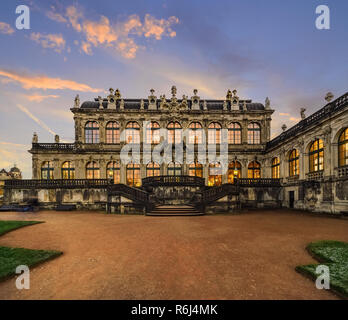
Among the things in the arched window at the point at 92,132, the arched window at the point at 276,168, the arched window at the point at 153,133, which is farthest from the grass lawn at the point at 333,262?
the arched window at the point at 92,132

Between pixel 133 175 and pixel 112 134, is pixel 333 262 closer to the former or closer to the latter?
pixel 133 175

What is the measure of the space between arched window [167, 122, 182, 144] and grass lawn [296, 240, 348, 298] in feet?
74.5

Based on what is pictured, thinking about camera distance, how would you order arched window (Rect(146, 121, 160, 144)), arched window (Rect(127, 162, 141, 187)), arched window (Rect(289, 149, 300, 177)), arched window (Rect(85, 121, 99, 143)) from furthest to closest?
arched window (Rect(85, 121, 99, 143)) → arched window (Rect(146, 121, 160, 144)) → arched window (Rect(127, 162, 141, 187)) → arched window (Rect(289, 149, 300, 177))

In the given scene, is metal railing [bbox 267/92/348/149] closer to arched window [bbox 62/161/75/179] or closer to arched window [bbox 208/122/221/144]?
arched window [bbox 208/122/221/144]

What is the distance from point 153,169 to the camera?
26.9m

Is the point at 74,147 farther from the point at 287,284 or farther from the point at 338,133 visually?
the point at 338,133

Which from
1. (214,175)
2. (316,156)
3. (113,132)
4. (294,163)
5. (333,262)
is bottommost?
(333,262)

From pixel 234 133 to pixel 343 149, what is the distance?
14.8m

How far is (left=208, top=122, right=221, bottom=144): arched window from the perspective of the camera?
2797cm

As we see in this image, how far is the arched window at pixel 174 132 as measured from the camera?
27578mm

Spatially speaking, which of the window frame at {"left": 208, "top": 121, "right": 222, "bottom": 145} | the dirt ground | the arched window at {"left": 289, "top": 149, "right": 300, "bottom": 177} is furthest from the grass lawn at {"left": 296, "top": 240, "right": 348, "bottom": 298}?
the window frame at {"left": 208, "top": 121, "right": 222, "bottom": 145}

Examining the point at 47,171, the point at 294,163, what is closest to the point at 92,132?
the point at 47,171

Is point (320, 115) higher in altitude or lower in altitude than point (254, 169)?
higher
